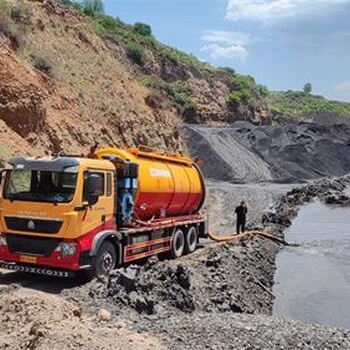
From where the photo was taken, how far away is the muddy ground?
8.54 metres

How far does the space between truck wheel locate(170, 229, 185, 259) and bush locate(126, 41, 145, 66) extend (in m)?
54.6

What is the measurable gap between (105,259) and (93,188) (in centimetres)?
171

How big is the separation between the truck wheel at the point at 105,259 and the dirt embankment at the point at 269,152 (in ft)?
121

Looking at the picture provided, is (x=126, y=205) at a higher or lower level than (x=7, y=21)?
lower

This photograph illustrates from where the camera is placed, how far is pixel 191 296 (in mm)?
11875

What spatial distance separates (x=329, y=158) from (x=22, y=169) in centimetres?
5305

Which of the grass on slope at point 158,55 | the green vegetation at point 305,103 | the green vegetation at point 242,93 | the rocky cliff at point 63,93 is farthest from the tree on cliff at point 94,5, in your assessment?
the green vegetation at point 305,103

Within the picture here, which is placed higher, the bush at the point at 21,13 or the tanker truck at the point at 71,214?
the bush at the point at 21,13

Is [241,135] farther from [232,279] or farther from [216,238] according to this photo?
[232,279]

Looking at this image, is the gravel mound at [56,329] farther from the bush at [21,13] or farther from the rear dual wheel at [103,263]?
the bush at [21,13]

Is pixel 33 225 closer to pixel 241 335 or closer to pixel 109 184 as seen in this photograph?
pixel 109 184

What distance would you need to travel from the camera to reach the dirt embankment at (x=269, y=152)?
2103 inches

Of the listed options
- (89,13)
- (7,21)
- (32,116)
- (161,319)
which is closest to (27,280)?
(161,319)

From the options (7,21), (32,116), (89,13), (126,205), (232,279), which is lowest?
(232,279)
